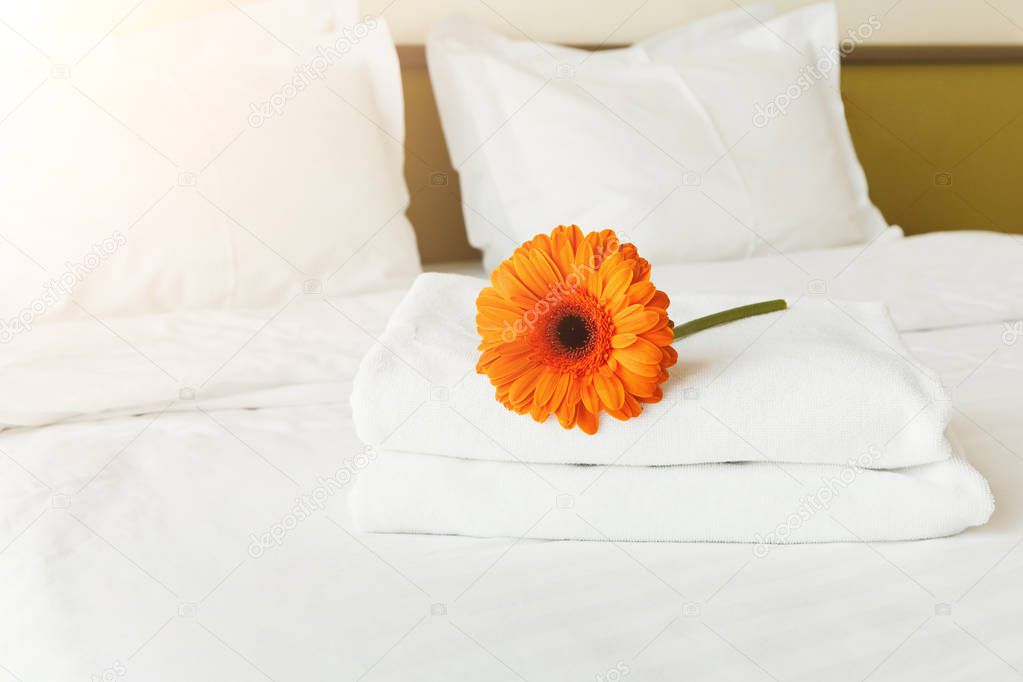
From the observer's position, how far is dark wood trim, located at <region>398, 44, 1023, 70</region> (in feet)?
7.04

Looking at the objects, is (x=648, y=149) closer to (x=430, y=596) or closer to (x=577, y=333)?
(x=577, y=333)

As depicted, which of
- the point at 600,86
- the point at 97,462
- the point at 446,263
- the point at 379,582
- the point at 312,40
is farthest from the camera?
the point at 446,263

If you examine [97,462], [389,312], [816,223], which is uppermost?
[97,462]

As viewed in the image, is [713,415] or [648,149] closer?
[713,415]

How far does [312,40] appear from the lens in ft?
5.14

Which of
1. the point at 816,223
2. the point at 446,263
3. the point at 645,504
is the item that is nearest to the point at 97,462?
the point at 645,504

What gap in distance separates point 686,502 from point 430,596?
21 cm

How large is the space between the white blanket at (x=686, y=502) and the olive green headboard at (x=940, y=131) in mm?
1623

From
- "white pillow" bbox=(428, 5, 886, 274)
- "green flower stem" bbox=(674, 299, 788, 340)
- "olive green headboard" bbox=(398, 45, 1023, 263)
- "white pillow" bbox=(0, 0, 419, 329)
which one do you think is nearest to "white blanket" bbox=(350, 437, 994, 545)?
"green flower stem" bbox=(674, 299, 788, 340)

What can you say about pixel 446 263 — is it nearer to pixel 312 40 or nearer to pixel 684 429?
pixel 312 40

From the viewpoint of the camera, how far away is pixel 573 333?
728mm

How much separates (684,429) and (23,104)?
1027 millimetres

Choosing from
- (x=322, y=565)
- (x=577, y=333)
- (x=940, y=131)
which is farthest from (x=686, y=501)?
(x=940, y=131)

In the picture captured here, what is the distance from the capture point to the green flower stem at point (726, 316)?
788 millimetres
